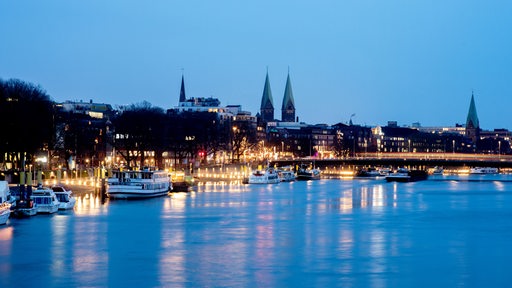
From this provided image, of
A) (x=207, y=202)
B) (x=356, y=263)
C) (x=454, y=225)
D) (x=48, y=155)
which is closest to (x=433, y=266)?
(x=356, y=263)

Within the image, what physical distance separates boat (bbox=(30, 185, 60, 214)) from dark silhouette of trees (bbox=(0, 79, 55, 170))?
1397cm

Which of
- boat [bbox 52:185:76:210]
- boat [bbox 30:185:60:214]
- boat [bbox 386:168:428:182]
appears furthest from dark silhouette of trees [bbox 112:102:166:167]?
boat [bbox 30:185:60:214]

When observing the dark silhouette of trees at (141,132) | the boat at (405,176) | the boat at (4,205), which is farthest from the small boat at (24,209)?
the boat at (405,176)

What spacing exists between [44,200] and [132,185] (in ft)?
53.4

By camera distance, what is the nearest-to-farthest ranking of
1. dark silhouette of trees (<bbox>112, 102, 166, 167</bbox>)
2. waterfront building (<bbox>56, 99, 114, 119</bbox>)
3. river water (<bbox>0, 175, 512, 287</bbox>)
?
1. river water (<bbox>0, 175, 512, 287</bbox>)
2. dark silhouette of trees (<bbox>112, 102, 166, 167</bbox>)
3. waterfront building (<bbox>56, 99, 114, 119</bbox>)

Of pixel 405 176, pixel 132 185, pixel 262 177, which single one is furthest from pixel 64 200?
pixel 405 176

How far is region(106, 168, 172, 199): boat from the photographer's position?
233 feet

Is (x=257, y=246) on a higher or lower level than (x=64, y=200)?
lower

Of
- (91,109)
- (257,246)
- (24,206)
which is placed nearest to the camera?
(257,246)

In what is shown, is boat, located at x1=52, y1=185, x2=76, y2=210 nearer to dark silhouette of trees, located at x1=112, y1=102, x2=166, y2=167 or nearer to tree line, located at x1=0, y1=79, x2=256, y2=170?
tree line, located at x1=0, y1=79, x2=256, y2=170

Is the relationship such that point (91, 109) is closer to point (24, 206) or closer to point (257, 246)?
point (24, 206)

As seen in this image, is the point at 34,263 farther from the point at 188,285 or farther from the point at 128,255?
Answer: the point at 188,285

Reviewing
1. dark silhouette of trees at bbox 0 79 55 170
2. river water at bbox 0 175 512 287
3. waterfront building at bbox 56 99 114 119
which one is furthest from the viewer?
waterfront building at bbox 56 99 114 119

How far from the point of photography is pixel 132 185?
7175 cm
